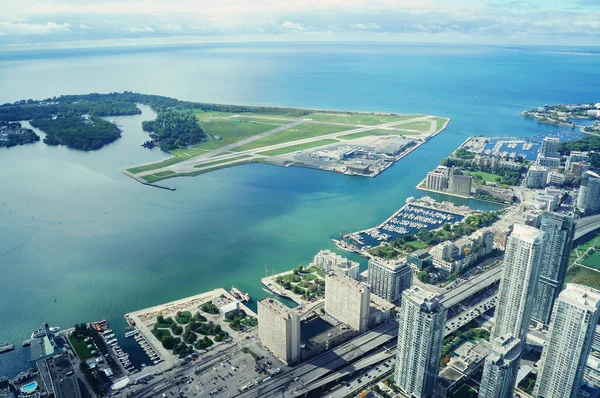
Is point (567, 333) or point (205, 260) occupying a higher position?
point (567, 333)

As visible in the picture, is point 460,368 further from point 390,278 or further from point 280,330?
point 280,330

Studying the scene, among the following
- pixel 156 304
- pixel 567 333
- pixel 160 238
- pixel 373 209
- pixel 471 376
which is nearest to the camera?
pixel 567 333

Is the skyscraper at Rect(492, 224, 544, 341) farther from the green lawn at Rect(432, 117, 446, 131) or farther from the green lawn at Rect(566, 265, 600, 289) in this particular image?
the green lawn at Rect(432, 117, 446, 131)

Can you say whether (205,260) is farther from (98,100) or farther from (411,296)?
(98,100)

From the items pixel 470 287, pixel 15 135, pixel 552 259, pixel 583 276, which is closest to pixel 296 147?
pixel 470 287

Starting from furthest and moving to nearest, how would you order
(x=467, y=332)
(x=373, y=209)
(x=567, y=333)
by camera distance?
1. (x=373, y=209)
2. (x=467, y=332)
3. (x=567, y=333)

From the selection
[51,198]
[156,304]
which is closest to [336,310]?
[156,304]

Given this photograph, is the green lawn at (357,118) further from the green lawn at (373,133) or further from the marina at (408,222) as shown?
the marina at (408,222)

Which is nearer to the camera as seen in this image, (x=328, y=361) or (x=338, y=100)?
(x=328, y=361)
